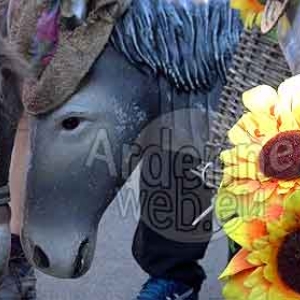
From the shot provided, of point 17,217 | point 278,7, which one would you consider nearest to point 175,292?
point 17,217

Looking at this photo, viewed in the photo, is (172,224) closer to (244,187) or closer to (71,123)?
(71,123)

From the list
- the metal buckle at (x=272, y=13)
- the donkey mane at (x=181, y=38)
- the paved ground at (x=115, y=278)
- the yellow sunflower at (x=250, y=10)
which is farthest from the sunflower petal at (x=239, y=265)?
the paved ground at (x=115, y=278)

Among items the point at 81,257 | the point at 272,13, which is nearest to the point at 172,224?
the point at 81,257

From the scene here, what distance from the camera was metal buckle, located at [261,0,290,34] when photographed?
1.18 m

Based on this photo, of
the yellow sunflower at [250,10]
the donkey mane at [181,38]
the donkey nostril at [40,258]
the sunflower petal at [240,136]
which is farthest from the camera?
the donkey nostril at [40,258]

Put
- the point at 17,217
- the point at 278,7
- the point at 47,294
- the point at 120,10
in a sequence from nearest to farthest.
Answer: the point at 278,7 → the point at 120,10 → the point at 17,217 → the point at 47,294

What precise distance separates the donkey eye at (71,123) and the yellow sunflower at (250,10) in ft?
1.16

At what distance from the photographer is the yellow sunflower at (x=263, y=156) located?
1.08 m

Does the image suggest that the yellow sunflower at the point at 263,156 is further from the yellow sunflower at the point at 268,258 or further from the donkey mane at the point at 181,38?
the donkey mane at the point at 181,38

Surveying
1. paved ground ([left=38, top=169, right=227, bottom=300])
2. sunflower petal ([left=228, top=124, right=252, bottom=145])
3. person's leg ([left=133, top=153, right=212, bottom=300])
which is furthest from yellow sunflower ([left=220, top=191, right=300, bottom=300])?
paved ground ([left=38, top=169, right=227, bottom=300])

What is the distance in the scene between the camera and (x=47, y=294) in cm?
256

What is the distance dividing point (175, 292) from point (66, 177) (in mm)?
480

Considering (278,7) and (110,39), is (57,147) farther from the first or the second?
(278,7)

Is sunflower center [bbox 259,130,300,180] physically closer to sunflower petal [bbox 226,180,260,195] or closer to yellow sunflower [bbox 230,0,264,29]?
sunflower petal [bbox 226,180,260,195]
